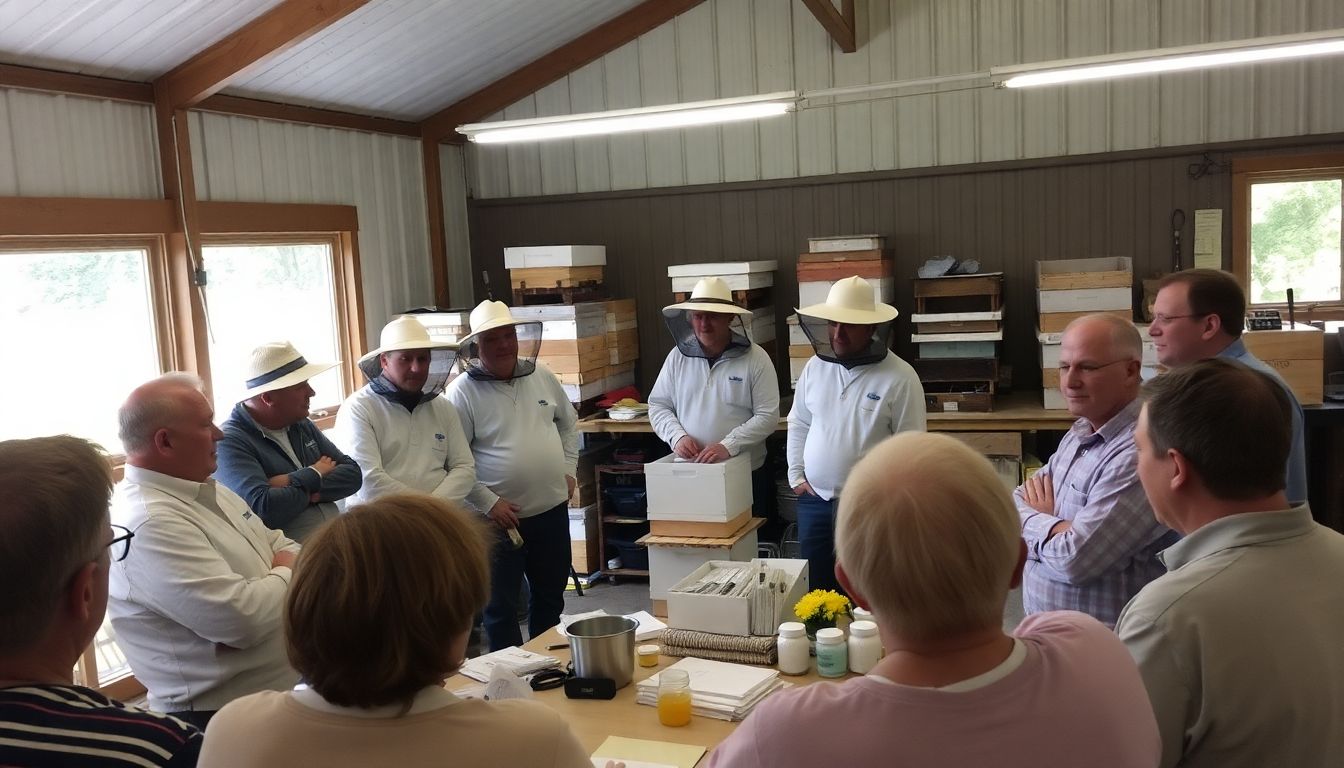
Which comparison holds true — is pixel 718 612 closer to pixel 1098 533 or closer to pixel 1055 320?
pixel 1098 533

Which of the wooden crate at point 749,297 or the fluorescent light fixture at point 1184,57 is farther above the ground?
the fluorescent light fixture at point 1184,57

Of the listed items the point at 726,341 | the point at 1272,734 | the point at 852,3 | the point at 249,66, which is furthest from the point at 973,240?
the point at 1272,734

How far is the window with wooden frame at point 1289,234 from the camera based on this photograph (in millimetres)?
5973

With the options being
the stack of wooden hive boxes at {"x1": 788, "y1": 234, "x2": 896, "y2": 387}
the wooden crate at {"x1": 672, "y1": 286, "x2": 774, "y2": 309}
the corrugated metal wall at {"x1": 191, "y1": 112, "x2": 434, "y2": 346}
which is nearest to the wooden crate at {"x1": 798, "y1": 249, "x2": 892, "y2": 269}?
the stack of wooden hive boxes at {"x1": 788, "y1": 234, "x2": 896, "y2": 387}

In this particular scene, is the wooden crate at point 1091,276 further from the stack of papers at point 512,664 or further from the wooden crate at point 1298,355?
the stack of papers at point 512,664

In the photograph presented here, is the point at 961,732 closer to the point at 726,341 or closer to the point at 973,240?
the point at 726,341

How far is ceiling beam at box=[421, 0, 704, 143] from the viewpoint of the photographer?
22.7ft

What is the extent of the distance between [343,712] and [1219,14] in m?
6.37

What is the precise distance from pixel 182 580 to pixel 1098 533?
2.18 metres

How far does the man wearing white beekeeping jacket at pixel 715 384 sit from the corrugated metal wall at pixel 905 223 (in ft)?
6.76

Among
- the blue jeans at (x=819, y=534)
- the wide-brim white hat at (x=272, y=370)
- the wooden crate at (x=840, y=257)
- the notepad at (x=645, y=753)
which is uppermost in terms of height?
the wooden crate at (x=840, y=257)

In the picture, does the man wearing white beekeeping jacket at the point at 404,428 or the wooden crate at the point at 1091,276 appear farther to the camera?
the wooden crate at the point at 1091,276

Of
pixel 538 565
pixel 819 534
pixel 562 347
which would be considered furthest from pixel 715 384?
pixel 562 347

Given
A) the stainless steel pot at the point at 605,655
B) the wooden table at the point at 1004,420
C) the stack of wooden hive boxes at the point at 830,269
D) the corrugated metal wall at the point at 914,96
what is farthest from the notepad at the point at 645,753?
the corrugated metal wall at the point at 914,96
